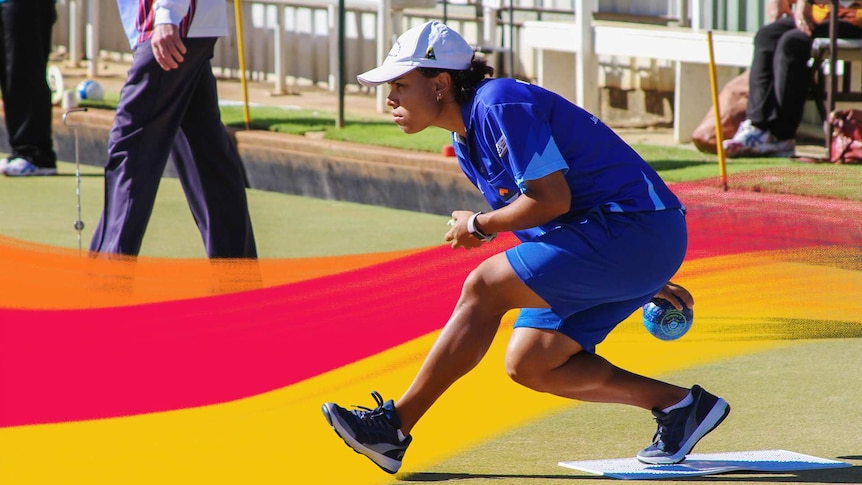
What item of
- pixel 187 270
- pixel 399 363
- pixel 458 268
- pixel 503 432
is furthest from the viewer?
→ pixel 187 270

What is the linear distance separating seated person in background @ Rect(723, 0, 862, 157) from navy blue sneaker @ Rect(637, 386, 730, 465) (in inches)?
217

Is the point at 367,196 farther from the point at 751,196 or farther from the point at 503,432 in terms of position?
the point at 503,432

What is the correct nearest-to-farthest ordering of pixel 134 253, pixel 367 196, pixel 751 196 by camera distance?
1. pixel 134 253
2. pixel 751 196
3. pixel 367 196

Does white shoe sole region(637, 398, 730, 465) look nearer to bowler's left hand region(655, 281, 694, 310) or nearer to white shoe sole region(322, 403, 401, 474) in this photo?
bowler's left hand region(655, 281, 694, 310)

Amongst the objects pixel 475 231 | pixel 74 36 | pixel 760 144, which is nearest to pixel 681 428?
pixel 475 231

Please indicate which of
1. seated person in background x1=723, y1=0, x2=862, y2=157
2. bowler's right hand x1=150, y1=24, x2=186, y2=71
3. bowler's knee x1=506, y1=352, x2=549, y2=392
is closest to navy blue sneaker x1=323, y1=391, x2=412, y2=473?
bowler's knee x1=506, y1=352, x2=549, y2=392

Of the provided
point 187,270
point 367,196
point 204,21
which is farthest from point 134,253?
point 367,196

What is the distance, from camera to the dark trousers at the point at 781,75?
954 cm

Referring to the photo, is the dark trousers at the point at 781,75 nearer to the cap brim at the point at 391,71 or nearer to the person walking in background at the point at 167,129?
the person walking in background at the point at 167,129

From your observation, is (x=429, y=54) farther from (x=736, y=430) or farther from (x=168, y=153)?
(x=168, y=153)

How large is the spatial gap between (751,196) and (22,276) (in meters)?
3.29

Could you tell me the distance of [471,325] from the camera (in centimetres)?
415

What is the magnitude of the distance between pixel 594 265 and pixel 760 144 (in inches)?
231

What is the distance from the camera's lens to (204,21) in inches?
256
